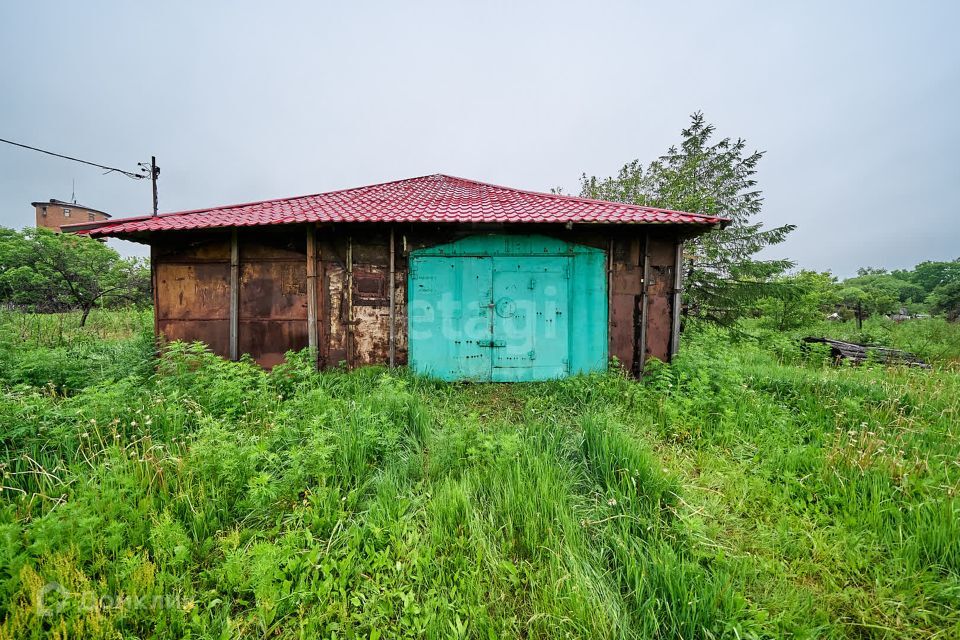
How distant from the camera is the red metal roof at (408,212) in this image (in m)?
5.41

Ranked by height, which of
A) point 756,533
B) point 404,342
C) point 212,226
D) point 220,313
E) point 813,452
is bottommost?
point 756,533

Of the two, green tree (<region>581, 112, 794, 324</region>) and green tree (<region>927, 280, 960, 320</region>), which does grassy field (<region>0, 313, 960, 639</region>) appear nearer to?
green tree (<region>581, 112, 794, 324</region>)

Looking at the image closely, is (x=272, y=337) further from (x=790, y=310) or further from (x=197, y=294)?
(x=790, y=310)

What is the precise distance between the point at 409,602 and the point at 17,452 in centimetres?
367

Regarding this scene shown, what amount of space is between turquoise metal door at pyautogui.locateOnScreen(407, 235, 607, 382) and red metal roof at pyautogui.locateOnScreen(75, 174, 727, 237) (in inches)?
25.1

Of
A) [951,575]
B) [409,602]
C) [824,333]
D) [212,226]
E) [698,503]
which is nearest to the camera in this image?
[409,602]

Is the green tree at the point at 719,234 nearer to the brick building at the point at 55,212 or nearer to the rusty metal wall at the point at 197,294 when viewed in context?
the rusty metal wall at the point at 197,294

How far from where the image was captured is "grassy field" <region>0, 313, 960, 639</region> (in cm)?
183

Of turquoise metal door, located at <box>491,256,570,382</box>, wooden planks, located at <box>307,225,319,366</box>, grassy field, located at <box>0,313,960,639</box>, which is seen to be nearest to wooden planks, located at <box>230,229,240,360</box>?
wooden planks, located at <box>307,225,319,366</box>

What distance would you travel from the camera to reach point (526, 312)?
612cm

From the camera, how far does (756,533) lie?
8.18 feet

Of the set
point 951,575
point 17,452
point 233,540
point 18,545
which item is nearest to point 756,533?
point 951,575

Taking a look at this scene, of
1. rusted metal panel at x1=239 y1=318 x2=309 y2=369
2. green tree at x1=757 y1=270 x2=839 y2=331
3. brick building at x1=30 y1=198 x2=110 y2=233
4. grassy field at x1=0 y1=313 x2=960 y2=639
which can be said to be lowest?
grassy field at x1=0 y1=313 x2=960 y2=639

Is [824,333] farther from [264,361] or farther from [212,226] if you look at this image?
[212,226]
